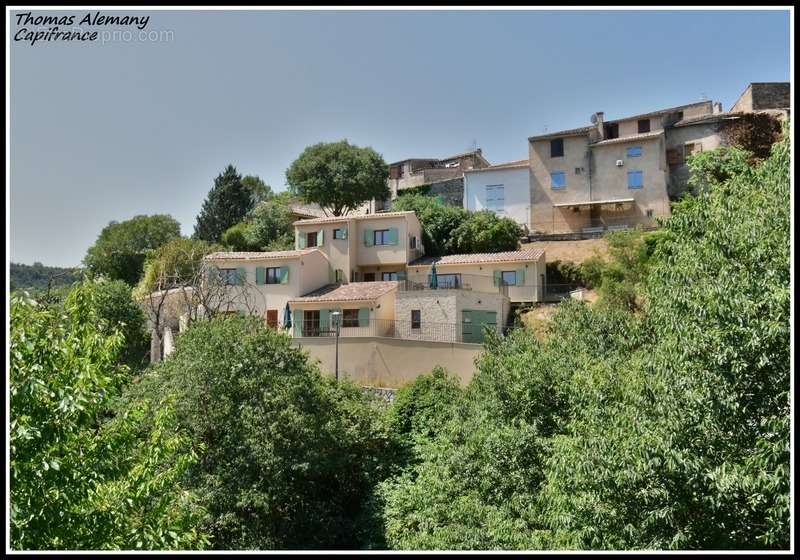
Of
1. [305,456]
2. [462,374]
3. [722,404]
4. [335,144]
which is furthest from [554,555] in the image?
[335,144]

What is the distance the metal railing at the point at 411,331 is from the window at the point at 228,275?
4.69 metres

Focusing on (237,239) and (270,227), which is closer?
(270,227)

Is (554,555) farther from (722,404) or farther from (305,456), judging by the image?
(305,456)

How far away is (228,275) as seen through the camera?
1308 inches

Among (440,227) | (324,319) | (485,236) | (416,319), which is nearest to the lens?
(416,319)

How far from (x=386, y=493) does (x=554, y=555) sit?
13.6m

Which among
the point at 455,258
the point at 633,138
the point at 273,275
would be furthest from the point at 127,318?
the point at 633,138

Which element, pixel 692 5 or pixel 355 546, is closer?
pixel 692 5

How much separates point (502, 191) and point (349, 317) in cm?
1726

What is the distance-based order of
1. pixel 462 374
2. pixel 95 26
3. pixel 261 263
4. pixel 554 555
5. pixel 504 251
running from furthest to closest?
pixel 504 251
pixel 261 263
pixel 462 374
pixel 95 26
pixel 554 555

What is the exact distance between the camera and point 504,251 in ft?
124

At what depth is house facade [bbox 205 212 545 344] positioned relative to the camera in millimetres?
29203

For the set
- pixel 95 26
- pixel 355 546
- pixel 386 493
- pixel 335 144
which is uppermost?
pixel 335 144

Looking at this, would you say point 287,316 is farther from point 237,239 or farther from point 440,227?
point 237,239
